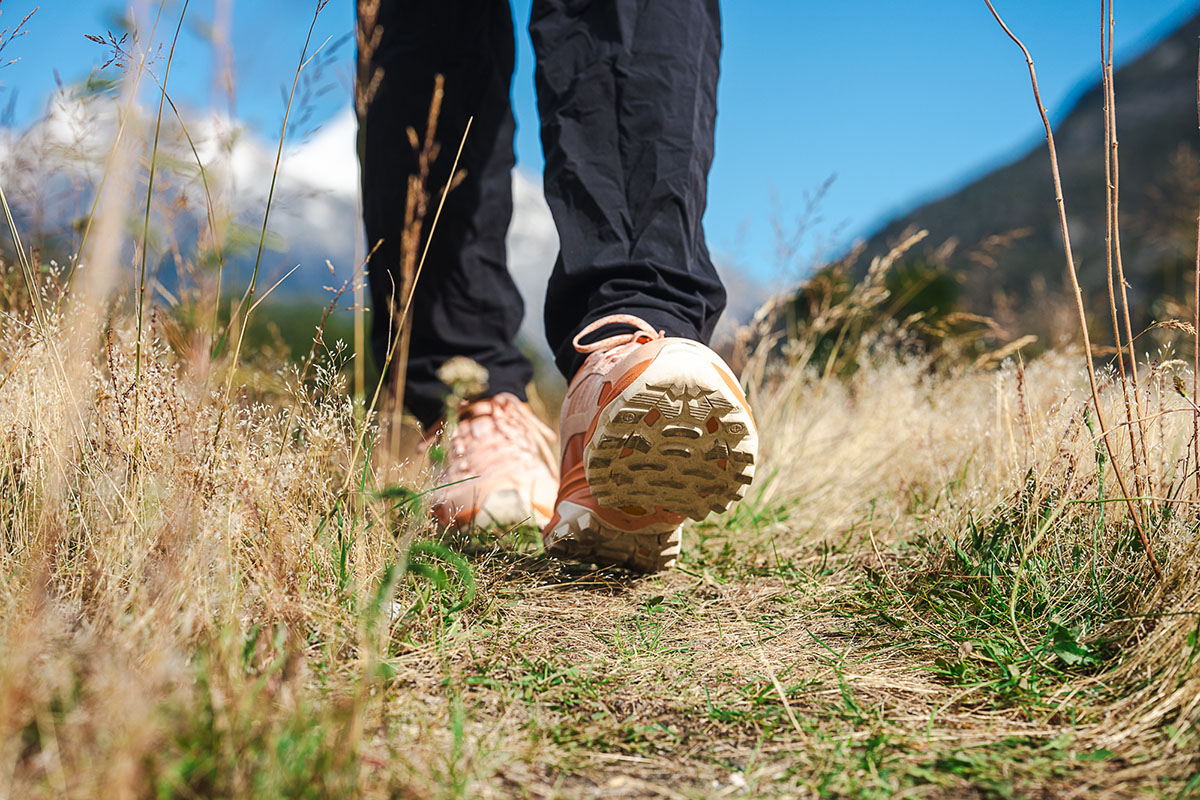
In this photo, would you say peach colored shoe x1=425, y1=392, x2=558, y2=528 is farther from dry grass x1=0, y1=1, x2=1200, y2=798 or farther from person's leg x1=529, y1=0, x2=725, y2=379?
person's leg x1=529, y1=0, x2=725, y2=379

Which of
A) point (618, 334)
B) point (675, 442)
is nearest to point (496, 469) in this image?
point (618, 334)

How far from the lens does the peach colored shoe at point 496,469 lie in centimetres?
159

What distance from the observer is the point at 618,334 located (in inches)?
52.3

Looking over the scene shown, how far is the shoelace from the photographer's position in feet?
4.22

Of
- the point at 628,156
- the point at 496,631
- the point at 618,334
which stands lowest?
the point at 496,631

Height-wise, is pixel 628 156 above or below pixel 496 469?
above

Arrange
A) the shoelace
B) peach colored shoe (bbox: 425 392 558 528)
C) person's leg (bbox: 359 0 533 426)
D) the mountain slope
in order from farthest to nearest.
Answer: the mountain slope, person's leg (bbox: 359 0 533 426), peach colored shoe (bbox: 425 392 558 528), the shoelace

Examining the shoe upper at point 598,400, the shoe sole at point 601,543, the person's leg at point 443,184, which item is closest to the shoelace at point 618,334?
the shoe upper at point 598,400

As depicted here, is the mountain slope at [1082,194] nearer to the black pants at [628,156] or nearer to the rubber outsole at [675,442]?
the black pants at [628,156]

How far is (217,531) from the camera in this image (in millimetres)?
949

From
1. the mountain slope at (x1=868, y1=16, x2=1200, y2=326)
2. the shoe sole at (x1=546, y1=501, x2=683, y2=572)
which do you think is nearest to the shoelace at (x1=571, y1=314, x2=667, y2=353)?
the shoe sole at (x1=546, y1=501, x2=683, y2=572)

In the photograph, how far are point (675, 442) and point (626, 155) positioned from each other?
0.56 metres

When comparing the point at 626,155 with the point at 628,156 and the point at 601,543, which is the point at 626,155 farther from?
the point at 601,543

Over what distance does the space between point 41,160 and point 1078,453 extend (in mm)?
2383
